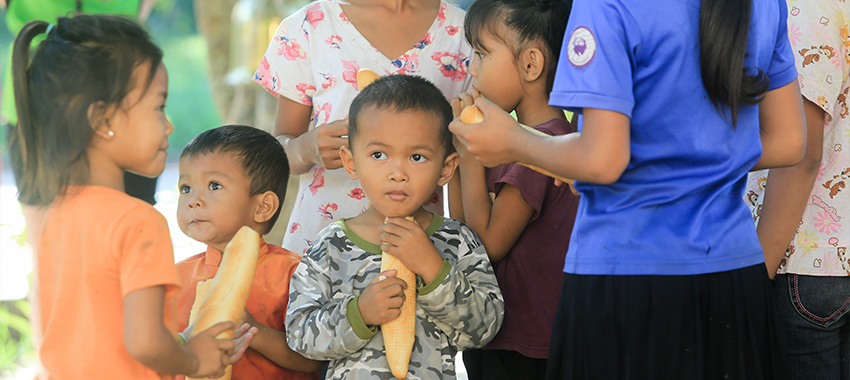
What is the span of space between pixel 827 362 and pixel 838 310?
0.14m

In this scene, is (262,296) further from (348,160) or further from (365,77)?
(365,77)

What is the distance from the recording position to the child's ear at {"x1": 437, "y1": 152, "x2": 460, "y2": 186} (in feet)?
6.50

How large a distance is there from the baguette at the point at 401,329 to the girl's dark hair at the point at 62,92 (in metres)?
0.73

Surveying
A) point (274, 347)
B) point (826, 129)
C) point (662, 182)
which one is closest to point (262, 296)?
point (274, 347)

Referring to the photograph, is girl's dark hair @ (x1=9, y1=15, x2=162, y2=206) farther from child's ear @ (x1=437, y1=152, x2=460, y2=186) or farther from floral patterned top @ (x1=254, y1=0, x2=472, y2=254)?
floral patterned top @ (x1=254, y1=0, x2=472, y2=254)

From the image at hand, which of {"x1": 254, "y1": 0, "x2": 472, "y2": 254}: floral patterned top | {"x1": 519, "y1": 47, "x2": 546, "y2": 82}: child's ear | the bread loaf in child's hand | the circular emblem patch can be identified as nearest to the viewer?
the circular emblem patch

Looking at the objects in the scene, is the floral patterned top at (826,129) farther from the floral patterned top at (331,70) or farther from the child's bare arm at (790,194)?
the floral patterned top at (331,70)

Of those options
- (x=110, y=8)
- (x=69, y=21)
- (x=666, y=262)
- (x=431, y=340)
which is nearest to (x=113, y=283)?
(x=69, y=21)

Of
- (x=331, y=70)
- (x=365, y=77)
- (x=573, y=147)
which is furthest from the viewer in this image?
(x=331, y=70)

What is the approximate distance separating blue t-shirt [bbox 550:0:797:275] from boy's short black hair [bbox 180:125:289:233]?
3.24ft

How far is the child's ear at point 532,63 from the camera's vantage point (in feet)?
6.73

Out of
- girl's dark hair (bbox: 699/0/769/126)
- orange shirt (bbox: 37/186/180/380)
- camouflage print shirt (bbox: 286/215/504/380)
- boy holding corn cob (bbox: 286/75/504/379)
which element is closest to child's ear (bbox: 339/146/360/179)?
boy holding corn cob (bbox: 286/75/504/379)

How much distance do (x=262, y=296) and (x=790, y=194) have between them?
141cm

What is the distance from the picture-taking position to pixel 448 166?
199 cm
